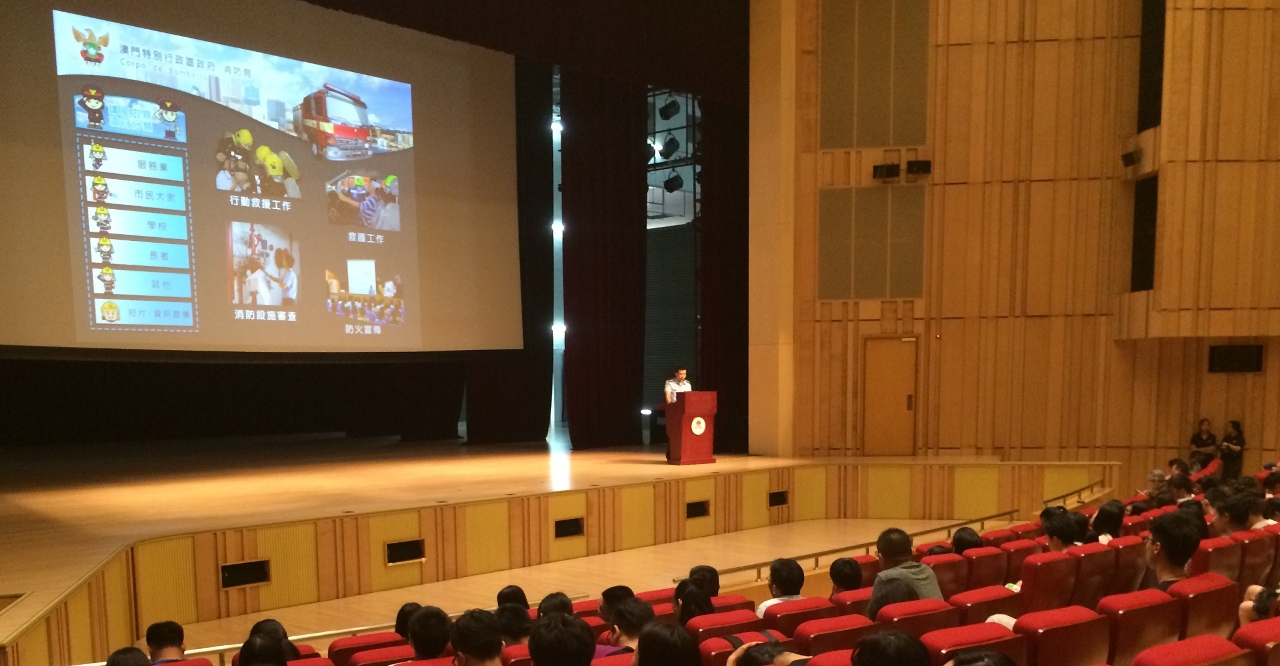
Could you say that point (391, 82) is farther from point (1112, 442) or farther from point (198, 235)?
point (1112, 442)

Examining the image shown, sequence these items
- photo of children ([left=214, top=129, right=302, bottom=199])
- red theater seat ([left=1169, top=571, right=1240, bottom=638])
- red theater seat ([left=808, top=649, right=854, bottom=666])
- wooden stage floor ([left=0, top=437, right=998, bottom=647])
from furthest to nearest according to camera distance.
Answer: photo of children ([left=214, top=129, right=302, bottom=199]) → wooden stage floor ([left=0, top=437, right=998, bottom=647]) → red theater seat ([left=1169, top=571, right=1240, bottom=638]) → red theater seat ([left=808, top=649, right=854, bottom=666])

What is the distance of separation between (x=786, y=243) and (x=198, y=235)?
255 inches

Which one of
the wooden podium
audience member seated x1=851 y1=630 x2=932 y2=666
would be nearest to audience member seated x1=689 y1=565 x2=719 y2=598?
audience member seated x1=851 y1=630 x2=932 y2=666

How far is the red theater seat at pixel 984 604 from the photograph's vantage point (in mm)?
3221

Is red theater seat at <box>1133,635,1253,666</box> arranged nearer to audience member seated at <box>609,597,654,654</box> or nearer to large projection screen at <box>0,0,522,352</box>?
audience member seated at <box>609,597,654,654</box>

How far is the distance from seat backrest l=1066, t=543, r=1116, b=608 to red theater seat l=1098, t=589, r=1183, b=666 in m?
0.79

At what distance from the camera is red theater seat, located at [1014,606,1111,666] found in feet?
8.42

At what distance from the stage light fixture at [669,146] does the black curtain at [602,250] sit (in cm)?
152

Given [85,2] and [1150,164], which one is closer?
[85,2]

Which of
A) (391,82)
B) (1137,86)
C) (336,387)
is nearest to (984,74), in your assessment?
A: (1137,86)

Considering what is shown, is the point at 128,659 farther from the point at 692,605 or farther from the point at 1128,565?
the point at 1128,565

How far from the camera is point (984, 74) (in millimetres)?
10227

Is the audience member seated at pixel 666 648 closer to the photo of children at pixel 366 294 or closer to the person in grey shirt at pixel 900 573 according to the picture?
the person in grey shirt at pixel 900 573

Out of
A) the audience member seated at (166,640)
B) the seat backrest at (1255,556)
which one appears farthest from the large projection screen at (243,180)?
the seat backrest at (1255,556)
